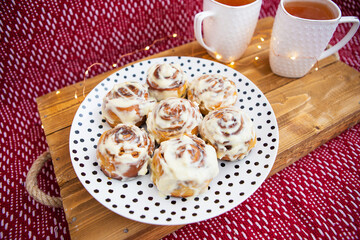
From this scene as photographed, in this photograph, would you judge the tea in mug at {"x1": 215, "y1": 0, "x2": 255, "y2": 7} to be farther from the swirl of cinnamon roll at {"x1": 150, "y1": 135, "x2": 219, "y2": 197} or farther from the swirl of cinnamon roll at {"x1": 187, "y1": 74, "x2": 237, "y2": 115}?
the swirl of cinnamon roll at {"x1": 150, "y1": 135, "x2": 219, "y2": 197}

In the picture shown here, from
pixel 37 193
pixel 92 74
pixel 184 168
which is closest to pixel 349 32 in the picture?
pixel 184 168

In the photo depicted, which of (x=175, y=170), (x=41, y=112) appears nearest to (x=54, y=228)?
(x=41, y=112)

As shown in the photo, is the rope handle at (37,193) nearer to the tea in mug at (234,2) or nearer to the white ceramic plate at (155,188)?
the white ceramic plate at (155,188)

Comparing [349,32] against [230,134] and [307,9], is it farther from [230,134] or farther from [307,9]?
[230,134]

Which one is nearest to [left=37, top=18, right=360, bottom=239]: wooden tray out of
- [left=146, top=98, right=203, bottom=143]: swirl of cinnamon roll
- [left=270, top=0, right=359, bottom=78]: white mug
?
[left=270, top=0, right=359, bottom=78]: white mug

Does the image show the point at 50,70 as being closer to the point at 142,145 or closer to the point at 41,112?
the point at 41,112

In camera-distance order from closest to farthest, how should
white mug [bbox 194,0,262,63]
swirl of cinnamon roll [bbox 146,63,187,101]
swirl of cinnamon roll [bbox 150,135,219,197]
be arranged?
swirl of cinnamon roll [bbox 150,135,219,197] < swirl of cinnamon roll [bbox 146,63,187,101] < white mug [bbox 194,0,262,63]
